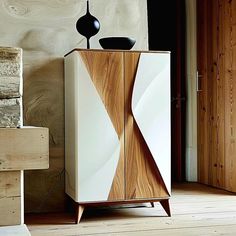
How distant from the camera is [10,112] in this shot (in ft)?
7.59

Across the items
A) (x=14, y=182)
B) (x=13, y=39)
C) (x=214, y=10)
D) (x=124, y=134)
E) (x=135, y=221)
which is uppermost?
(x=214, y=10)

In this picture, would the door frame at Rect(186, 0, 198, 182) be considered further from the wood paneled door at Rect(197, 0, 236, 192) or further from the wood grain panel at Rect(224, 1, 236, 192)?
the wood grain panel at Rect(224, 1, 236, 192)

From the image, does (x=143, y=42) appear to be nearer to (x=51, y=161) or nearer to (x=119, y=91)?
(x=119, y=91)

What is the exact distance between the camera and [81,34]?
292 centimetres

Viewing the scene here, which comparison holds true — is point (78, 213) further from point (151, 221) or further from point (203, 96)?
point (203, 96)

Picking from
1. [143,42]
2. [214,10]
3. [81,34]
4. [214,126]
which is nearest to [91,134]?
[81,34]

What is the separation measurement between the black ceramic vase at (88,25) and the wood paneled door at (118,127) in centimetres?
24

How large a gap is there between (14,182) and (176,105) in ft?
8.37

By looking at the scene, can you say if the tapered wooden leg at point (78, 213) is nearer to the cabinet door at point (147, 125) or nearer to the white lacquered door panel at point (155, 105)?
the cabinet door at point (147, 125)

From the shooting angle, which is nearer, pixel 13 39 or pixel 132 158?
pixel 132 158

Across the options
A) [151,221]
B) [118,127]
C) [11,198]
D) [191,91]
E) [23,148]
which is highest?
[191,91]

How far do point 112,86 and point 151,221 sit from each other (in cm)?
89

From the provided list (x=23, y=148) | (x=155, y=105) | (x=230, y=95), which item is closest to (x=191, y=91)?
(x=230, y=95)

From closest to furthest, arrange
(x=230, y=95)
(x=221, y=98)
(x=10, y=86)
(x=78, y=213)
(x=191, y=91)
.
Answer: 1. (x=10, y=86)
2. (x=78, y=213)
3. (x=230, y=95)
4. (x=221, y=98)
5. (x=191, y=91)
